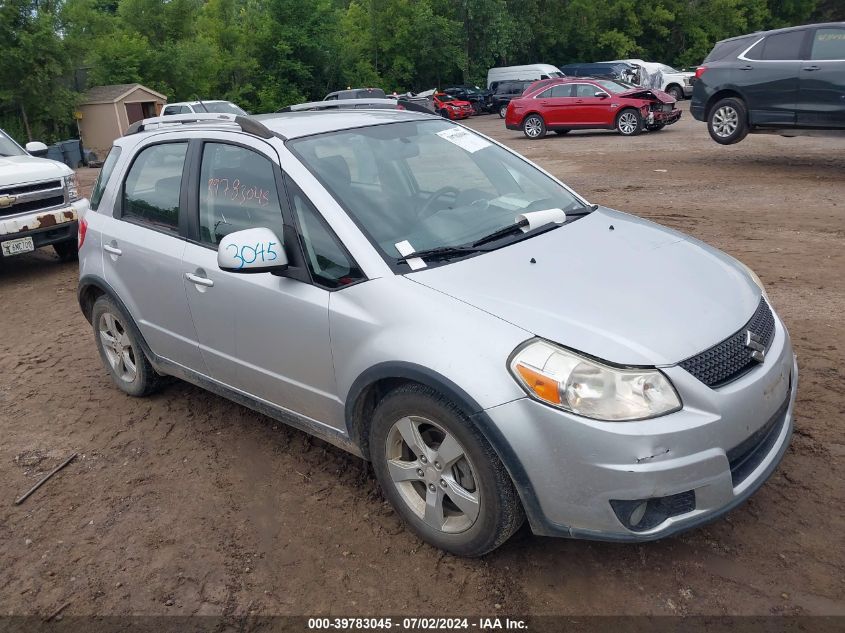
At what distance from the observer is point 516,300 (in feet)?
9.42

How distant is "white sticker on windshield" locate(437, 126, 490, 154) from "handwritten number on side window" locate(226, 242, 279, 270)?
1.38m

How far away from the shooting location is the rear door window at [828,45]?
11.1 meters

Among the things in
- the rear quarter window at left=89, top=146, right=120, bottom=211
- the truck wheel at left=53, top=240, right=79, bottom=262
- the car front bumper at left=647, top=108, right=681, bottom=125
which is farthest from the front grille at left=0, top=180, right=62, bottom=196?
the car front bumper at left=647, top=108, right=681, bottom=125

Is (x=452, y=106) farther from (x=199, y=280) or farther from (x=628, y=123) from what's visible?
(x=199, y=280)

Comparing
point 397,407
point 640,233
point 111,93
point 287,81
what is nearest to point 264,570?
point 397,407

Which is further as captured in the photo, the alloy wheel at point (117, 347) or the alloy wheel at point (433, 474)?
the alloy wheel at point (117, 347)

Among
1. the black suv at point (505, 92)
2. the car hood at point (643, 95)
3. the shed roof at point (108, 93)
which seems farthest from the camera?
the black suv at point (505, 92)

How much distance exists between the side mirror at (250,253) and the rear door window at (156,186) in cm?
102

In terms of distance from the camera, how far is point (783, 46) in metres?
11.7

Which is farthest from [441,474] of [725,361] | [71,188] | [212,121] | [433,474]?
[71,188]

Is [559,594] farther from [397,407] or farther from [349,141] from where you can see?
[349,141]

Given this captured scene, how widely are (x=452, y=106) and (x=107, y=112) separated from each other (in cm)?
1470

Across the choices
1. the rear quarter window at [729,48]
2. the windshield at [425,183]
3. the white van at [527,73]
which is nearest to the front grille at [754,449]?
the windshield at [425,183]

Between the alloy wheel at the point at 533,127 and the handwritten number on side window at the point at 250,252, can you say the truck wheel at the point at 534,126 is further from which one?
the handwritten number on side window at the point at 250,252
